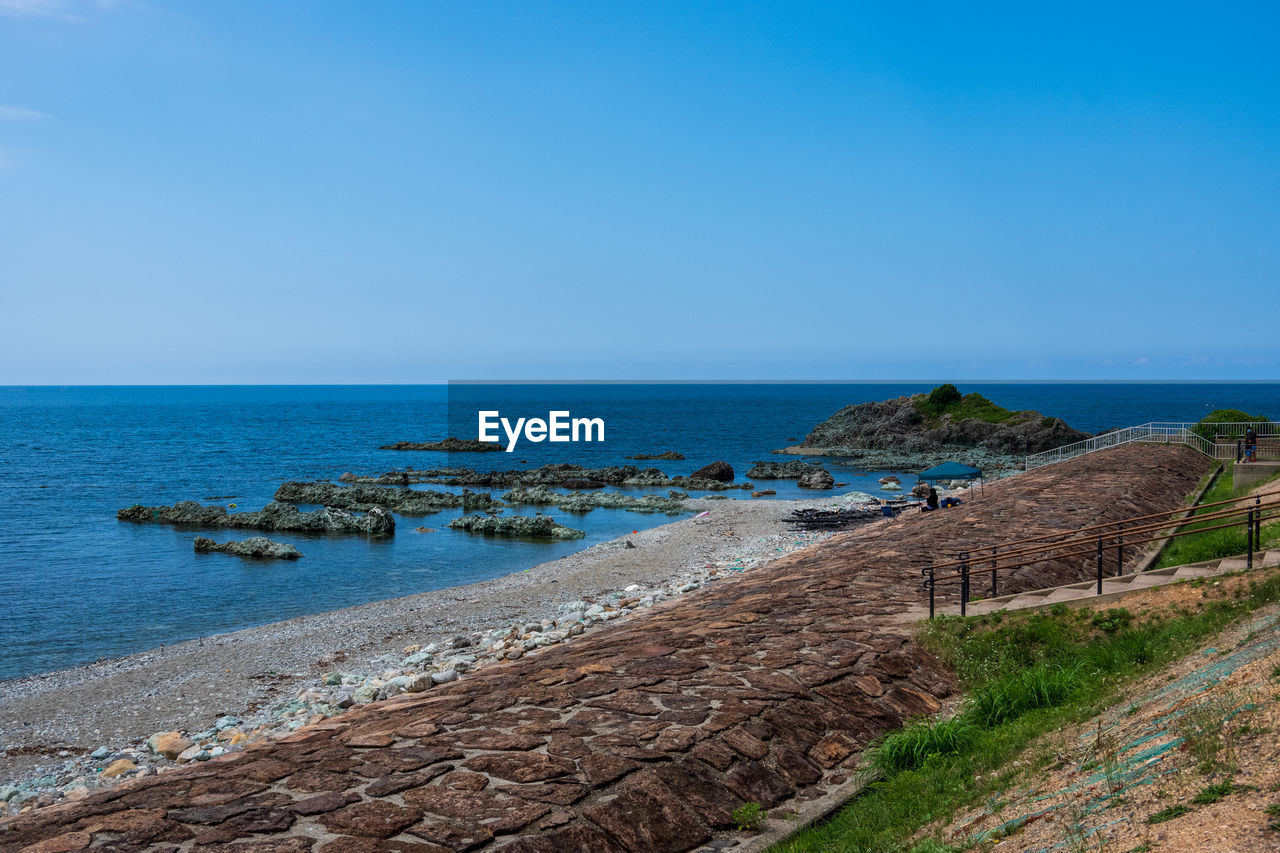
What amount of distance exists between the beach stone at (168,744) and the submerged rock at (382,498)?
33172 mm

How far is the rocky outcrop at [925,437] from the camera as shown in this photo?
7231cm

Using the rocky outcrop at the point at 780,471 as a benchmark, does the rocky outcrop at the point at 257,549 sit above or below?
below

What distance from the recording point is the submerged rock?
49062mm

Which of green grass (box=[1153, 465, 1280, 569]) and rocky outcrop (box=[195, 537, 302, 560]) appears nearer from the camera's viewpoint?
green grass (box=[1153, 465, 1280, 569])

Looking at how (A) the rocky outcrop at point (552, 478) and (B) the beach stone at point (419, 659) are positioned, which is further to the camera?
(A) the rocky outcrop at point (552, 478)

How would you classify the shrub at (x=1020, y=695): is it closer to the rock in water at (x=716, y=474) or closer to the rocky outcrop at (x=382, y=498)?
the rocky outcrop at (x=382, y=498)

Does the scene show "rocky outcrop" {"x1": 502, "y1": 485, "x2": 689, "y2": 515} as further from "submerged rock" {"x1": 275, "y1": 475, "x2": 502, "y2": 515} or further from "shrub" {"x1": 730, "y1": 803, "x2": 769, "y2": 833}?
"shrub" {"x1": 730, "y1": 803, "x2": 769, "y2": 833}

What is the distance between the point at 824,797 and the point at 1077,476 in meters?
24.1

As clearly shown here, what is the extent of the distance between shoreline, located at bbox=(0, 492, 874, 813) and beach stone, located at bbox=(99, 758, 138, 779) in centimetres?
13

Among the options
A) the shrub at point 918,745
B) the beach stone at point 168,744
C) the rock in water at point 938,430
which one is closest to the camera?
the shrub at point 918,745

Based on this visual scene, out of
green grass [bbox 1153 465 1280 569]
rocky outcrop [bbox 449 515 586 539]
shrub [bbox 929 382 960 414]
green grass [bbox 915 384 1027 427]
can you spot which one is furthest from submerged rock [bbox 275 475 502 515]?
shrub [bbox 929 382 960 414]

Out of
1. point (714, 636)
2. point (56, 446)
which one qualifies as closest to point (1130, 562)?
point (714, 636)

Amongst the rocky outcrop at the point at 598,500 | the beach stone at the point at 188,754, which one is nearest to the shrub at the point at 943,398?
the rocky outcrop at the point at 598,500

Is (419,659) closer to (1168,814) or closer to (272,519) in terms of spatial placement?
(1168,814)
